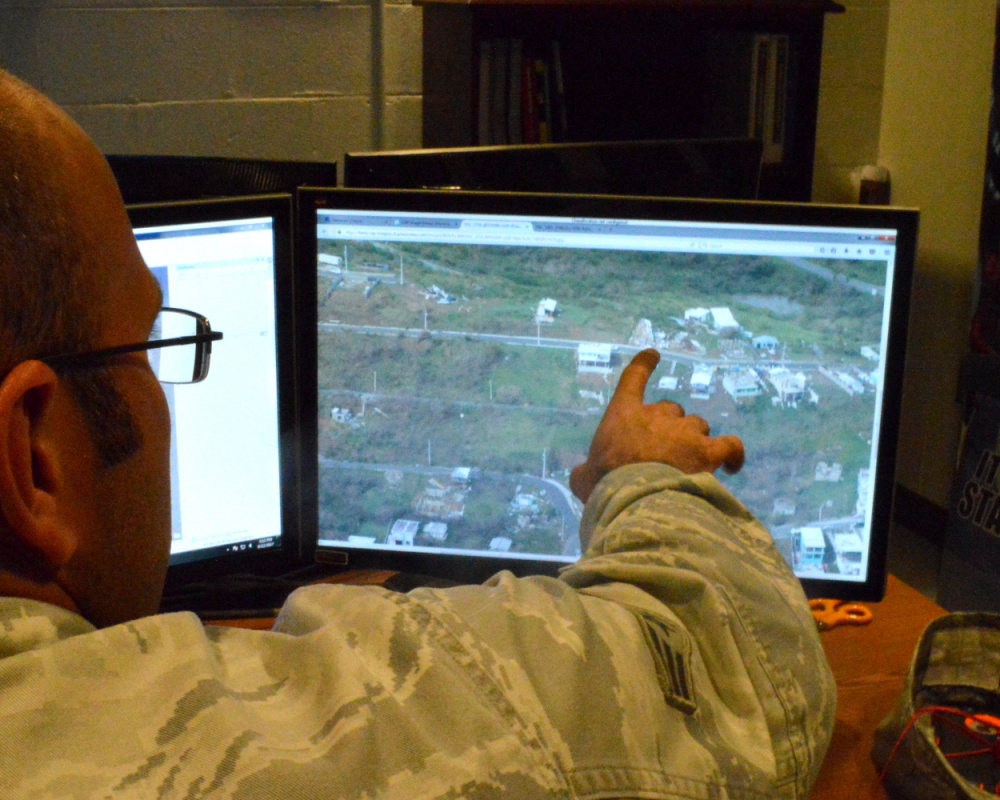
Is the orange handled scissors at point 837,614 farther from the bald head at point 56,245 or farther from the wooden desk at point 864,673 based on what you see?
the bald head at point 56,245

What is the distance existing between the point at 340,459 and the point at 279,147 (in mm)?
1803

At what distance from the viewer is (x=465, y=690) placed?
569 mm

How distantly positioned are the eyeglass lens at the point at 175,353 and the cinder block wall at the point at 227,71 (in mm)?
1813

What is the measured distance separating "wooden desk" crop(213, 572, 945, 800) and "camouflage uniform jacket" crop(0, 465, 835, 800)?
193mm

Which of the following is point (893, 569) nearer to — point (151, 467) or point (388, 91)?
point (388, 91)

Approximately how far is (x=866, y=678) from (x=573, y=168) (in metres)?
0.62

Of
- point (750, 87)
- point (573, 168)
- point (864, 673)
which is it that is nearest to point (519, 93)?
point (750, 87)

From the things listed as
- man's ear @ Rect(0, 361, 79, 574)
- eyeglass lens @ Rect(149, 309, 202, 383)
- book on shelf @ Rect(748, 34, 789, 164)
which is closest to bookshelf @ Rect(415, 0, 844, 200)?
book on shelf @ Rect(748, 34, 789, 164)

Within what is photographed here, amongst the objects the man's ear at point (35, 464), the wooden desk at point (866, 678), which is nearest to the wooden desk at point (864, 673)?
the wooden desk at point (866, 678)

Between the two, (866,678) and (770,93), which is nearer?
(866,678)

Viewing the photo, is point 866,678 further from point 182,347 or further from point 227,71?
point 227,71

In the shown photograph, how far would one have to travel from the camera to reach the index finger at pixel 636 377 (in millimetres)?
952

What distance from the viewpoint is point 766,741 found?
2.21 feet

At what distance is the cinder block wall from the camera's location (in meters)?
2.43
